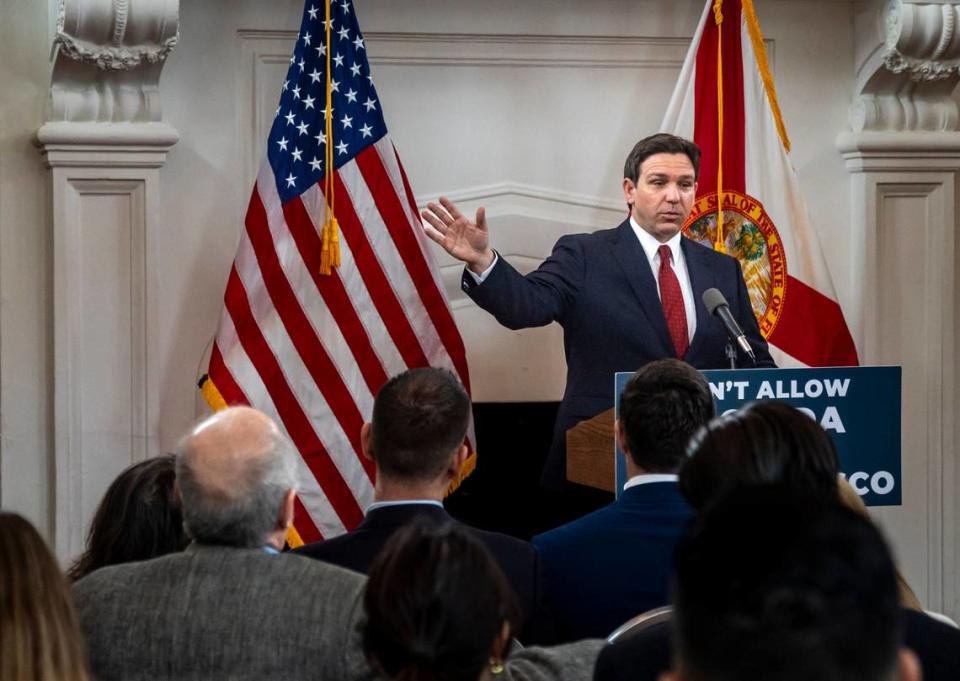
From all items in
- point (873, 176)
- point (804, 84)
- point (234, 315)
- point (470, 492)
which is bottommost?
point (470, 492)

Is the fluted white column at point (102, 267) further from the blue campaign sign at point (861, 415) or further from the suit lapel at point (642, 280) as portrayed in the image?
the blue campaign sign at point (861, 415)

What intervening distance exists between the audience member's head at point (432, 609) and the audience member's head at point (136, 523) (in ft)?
3.13

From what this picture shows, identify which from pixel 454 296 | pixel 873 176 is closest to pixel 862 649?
pixel 454 296

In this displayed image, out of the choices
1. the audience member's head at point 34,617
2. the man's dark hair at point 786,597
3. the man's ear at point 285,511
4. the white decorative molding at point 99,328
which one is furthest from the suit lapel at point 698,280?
the man's dark hair at point 786,597

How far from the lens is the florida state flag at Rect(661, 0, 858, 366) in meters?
4.78

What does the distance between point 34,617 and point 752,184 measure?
12.2 feet

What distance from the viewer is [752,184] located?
4840mm

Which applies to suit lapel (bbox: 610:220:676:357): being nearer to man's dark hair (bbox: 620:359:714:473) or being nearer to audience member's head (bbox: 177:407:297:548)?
man's dark hair (bbox: 620:359:714:473)

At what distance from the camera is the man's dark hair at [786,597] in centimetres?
103

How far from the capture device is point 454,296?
16.1 feet

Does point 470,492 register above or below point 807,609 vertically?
below

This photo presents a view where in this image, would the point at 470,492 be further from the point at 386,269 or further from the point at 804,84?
the point at 804,84

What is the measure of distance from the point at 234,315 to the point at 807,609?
11.4 ft

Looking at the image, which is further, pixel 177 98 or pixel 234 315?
pixel 177 98
